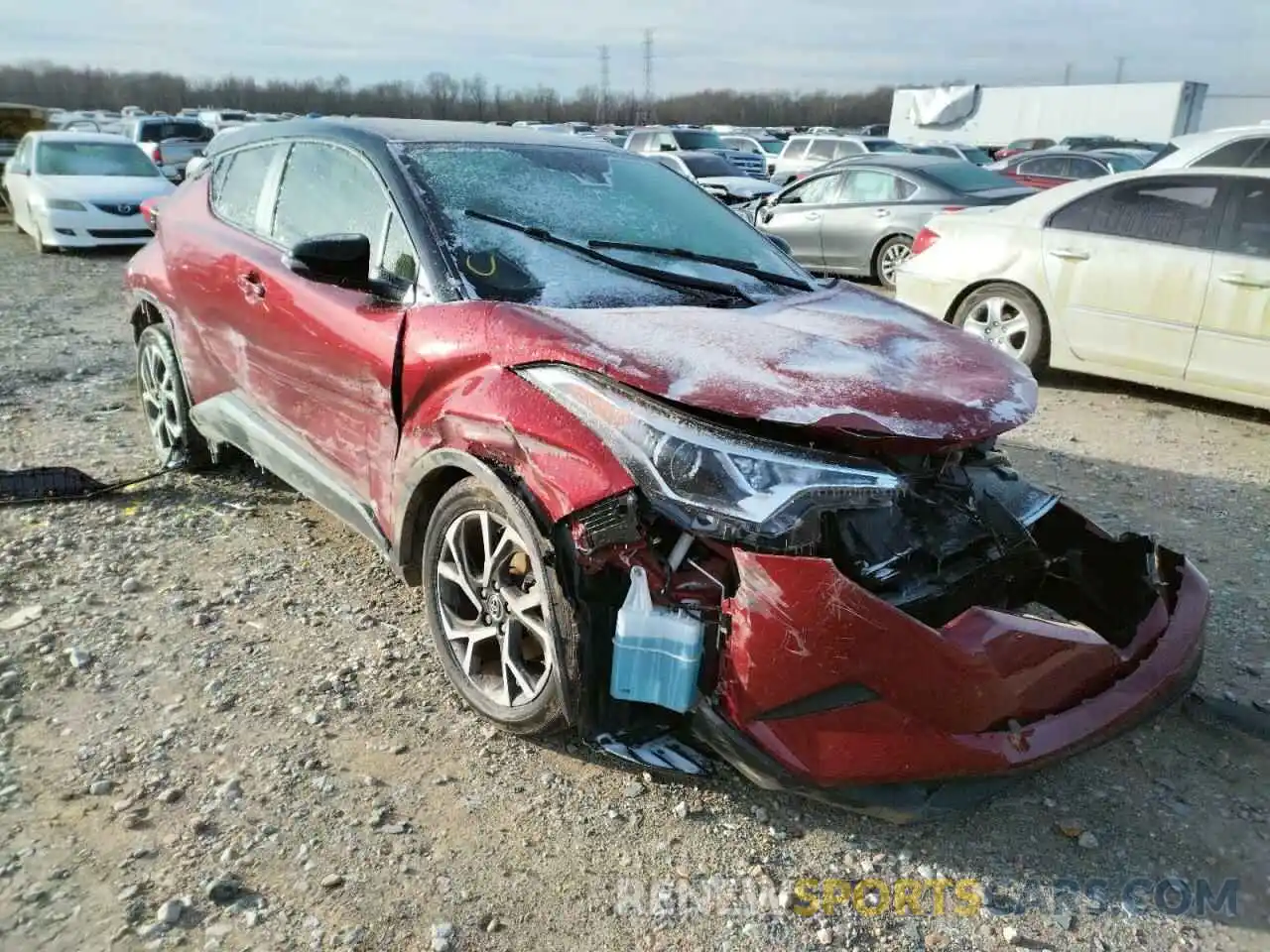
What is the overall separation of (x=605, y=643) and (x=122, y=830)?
128cm

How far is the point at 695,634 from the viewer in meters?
2.17

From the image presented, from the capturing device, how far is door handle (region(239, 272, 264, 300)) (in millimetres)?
3498

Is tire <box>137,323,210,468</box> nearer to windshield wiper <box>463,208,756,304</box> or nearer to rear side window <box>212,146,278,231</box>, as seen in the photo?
rear side window <box>212,146,278,231</box>

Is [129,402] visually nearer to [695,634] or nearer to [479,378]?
[479,378]

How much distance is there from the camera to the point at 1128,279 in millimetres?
5875

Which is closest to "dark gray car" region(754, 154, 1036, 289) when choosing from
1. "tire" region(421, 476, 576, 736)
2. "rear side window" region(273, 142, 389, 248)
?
"rear side window" region(273, 142, 389, 248)

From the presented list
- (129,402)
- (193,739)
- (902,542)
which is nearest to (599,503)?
(902,542)

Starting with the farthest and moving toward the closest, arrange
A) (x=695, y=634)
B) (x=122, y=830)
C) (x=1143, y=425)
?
(x=1143, y=425)
(x=122, y=830)
(x=695, y=634)

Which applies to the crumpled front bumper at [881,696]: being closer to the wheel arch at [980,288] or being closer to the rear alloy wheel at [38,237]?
the wheel arch at [980,288]

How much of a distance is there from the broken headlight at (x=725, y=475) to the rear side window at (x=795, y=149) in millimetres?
17988

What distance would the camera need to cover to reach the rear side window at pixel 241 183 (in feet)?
12.6

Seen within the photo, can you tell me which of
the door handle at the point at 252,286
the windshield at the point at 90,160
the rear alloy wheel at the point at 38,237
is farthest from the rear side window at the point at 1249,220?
the rear alloy wheel at the point at 38,237

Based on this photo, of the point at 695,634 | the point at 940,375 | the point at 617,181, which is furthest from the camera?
the point at 617,181

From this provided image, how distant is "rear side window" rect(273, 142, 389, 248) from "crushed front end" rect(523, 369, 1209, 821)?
3.98 ft
